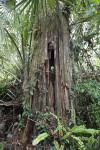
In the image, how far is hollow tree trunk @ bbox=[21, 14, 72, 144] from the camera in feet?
6.88

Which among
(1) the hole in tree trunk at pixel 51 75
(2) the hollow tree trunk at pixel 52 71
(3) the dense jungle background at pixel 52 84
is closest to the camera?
(3) the dense jungle background at pixel 52 84

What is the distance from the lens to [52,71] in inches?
92.3

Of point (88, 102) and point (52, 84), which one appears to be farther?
point (88, 102)

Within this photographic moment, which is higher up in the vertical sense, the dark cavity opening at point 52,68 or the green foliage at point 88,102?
the dark cavity opening at point 52,68

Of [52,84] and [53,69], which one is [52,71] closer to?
[53,69]

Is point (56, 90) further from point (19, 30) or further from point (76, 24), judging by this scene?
point (76, 24)

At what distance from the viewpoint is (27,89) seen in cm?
206

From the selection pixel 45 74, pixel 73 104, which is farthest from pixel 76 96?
pixel 45 74

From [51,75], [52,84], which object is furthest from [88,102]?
[51,75]

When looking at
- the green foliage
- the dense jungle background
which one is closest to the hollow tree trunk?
the dense jungle background

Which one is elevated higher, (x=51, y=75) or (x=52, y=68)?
(x=52, y=68)

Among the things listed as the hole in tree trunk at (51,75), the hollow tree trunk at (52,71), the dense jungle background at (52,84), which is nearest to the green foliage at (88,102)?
the dense jungle background at (52,84)

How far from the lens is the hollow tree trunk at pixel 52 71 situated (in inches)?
82.6

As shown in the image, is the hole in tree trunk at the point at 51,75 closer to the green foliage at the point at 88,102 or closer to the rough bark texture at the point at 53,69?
the rough bark texture at the point at 53,69
